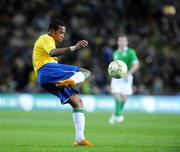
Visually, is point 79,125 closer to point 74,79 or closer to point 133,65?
point 74,79

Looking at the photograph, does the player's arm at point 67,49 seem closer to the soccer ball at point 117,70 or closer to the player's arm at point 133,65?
the soccer ball at point 117,70

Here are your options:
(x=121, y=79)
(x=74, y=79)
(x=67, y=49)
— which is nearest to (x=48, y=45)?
(x=67, y=49)

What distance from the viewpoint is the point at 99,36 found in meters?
31.2

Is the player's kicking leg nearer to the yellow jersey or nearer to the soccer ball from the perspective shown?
the yellow jersey

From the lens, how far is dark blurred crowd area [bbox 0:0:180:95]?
A: 97.3ft

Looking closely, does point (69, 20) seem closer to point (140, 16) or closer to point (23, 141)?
point (140, 16)

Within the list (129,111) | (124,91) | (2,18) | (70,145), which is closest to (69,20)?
(2,18)

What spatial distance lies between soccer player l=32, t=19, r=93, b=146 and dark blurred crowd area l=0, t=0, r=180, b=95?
1695cm

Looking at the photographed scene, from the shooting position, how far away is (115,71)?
14.0 metres

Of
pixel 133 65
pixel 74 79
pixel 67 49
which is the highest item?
pixel 67 49

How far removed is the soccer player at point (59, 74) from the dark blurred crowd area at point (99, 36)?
55.6 ft

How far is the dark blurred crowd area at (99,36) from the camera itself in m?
29.7

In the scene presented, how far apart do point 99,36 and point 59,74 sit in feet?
63.2

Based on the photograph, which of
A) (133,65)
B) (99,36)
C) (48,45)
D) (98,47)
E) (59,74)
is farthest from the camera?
(99,36)
